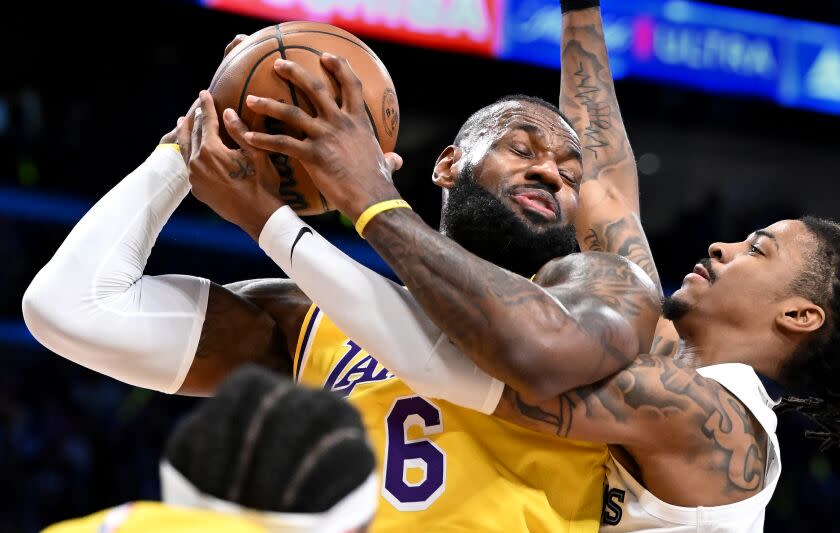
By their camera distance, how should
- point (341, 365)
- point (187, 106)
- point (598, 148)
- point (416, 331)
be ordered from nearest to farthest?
point (416, 331) < point (341, 365) < point (598, 148) < point (187, 106)

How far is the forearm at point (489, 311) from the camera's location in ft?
6.08

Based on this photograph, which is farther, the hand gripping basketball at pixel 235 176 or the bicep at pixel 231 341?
the bicep at pixel 231 341

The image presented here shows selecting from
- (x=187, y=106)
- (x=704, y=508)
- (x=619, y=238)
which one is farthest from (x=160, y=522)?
(x=187, y=106)

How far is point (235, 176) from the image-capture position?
2.01 metres

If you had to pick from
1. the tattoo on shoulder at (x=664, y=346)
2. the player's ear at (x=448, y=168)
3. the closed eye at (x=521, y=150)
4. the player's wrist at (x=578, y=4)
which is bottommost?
the tattoo on shoulder at (x=664, y=346)

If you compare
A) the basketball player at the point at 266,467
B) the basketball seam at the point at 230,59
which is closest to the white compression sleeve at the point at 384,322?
the basketball seam at the point at 230,59

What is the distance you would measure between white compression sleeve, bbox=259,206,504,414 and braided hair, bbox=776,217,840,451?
3.37ft

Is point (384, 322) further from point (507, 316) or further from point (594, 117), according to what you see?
point (594, 117)

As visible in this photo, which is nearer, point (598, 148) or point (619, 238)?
point (619, 238)

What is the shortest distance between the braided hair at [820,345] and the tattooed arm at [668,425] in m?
0.51

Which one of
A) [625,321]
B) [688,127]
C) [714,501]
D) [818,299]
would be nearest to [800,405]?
[818,299]

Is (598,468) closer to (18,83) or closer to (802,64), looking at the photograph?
(18,83)

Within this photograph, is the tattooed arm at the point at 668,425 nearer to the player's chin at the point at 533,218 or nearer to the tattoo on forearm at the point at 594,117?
the player's chin at the point at 533,218

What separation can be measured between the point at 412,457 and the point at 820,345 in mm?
1135
